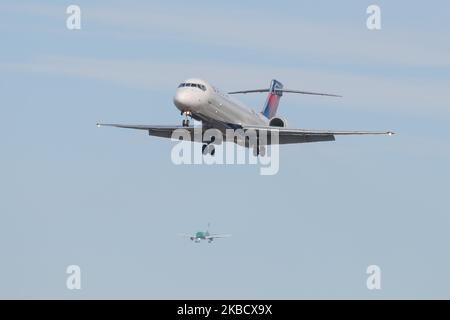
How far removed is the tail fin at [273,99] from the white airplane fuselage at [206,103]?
56.1 ft

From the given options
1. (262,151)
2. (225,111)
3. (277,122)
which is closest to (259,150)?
(262,151)

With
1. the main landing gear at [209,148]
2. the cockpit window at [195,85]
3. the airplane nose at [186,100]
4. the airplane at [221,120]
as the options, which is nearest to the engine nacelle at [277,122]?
the airplane at [221,120]

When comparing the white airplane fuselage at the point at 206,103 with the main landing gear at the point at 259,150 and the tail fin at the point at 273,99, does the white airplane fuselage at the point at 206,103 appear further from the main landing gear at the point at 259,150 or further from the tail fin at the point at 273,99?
the tail fin at the point at 273,99

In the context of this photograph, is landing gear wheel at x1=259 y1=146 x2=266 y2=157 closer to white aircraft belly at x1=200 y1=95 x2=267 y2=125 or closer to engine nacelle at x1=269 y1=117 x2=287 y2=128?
white aircraft belly at x1=200 y1=95 x2=267 y2=125

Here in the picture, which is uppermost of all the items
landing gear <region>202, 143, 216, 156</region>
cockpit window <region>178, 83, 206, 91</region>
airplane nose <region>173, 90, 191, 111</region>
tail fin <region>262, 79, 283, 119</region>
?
tail fin <region>262, 79, 283, 119</region>

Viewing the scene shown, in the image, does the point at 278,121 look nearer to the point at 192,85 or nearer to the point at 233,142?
the point at 233,142

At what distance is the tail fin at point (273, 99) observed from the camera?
3701 inches

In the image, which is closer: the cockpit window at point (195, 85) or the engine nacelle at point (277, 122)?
the cockpit window at point (195, 85)

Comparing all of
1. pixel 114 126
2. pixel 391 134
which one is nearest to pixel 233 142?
pixel 114 126

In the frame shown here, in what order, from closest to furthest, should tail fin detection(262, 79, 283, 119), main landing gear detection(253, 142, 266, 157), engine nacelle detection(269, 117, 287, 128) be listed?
1. main landing gear detection(253, 142, 266, 157)
2. engine nacelle detection(269, 117, 287, 128)
3. tail fin detection(262, 79, 283, 119)

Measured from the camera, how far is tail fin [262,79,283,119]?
94.0 metres

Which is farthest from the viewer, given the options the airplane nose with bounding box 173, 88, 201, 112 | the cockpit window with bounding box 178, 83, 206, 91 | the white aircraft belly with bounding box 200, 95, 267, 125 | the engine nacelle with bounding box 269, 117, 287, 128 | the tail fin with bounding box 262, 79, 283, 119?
the tail fin with bounding box 262, 79, 283, 119

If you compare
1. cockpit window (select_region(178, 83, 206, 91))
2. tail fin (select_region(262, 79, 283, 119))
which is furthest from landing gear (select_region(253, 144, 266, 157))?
tail fin (select_region(262, 79, 283, 119))
